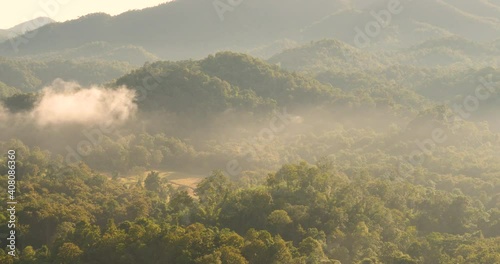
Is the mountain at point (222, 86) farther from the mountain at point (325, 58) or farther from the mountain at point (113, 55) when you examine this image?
the mountain at point (113, 55)

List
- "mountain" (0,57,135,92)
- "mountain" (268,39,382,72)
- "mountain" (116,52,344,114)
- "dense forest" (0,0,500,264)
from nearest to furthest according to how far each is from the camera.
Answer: "dense forest" (0,0,500,264) → "mountain" (116,52,344,114) → "mountain" (268,39,382,72) → "mountain" (0,57,135,92)

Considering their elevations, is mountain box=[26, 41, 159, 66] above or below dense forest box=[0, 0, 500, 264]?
above

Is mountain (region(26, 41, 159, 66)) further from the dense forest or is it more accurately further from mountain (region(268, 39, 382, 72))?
the dense forest

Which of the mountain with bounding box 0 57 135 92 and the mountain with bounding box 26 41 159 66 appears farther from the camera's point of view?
the mountain with bounding box 26 41 159 66

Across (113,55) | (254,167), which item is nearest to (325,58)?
(254,167)

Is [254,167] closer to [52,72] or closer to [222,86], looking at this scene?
[222,86]

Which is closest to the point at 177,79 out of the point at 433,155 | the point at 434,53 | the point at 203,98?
the point at 203,98

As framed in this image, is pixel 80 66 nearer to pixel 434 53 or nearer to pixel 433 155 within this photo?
pixel 434 53

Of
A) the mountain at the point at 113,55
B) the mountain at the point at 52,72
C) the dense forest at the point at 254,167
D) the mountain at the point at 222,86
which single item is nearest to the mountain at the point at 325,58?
the dense forest at the point at 254,167

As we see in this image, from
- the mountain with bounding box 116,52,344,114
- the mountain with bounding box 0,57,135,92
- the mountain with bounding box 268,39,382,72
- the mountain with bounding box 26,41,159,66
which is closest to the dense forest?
the mountain with bounding box 116,52,344,114
